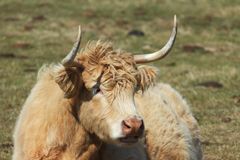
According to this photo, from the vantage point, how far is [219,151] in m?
13.9

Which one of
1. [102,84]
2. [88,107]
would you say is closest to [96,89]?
[102,84]

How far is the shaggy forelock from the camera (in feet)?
27.0

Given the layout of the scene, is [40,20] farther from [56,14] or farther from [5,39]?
[5,39]

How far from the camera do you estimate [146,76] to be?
8656mm

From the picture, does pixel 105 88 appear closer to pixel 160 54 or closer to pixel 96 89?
pixel 96 89

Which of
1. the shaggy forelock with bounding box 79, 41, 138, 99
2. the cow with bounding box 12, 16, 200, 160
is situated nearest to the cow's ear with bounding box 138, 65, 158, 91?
the cow with bounding box 12, 16, 200, 160

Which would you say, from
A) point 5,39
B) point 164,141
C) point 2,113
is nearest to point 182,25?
point 5,39

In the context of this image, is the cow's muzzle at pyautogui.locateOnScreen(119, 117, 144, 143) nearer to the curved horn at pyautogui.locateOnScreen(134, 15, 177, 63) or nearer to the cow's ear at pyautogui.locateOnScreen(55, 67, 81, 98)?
the cow's ear at pyautogui.locateOnScreen(55, 67, 81, 98)

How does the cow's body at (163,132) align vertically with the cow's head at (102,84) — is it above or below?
below

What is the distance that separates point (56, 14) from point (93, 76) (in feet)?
91.3

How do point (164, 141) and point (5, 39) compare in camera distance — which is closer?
point (164, 141)

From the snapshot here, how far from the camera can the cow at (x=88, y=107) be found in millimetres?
8125

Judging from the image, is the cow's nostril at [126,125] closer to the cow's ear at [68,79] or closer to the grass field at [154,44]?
the cow's ear at [68,79]

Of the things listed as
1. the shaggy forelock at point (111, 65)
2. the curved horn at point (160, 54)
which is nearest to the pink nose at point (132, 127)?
the shaggy forelock at point (111, 65)
